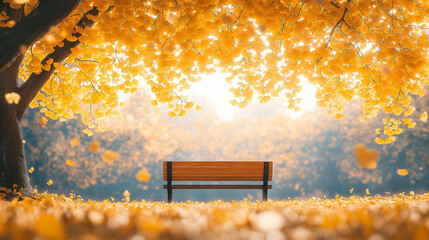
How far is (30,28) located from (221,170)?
4306 mm

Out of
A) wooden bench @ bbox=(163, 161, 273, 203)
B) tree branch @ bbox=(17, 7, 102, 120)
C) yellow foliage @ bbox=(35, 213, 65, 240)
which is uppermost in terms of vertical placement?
tree branch @ bbox=(17, 7, 102, 120)

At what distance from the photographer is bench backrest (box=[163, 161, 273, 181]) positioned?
5.87 m

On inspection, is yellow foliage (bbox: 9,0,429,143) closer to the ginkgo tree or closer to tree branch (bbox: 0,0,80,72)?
the ginkgo tree

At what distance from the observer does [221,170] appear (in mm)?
5961

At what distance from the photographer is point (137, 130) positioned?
596 inches

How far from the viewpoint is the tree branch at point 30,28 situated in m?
2.73

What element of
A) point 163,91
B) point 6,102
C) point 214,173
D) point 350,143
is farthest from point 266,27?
point 350,143

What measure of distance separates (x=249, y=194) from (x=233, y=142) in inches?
134

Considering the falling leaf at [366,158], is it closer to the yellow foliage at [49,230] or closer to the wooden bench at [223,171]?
the yellow foliage at [49,230]

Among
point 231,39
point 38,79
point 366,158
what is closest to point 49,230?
point 366,158

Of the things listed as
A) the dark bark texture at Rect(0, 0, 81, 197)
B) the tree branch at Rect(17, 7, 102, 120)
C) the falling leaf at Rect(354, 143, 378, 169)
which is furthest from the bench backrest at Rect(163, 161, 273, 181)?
the falling leaf at Rect(354, 143, 378, 169)

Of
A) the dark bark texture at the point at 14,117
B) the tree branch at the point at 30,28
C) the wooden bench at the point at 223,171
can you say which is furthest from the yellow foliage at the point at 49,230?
the wooden bench at the point at 223,171

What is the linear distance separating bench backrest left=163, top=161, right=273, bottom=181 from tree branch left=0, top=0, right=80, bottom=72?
145 inches

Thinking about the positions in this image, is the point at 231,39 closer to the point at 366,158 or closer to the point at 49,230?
the point at 366,158
